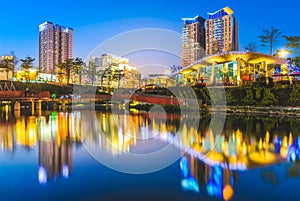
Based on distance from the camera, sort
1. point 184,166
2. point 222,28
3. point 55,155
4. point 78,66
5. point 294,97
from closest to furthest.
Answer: point 184,166
point 55,155
point 294,97
point 78,66
point 222,28

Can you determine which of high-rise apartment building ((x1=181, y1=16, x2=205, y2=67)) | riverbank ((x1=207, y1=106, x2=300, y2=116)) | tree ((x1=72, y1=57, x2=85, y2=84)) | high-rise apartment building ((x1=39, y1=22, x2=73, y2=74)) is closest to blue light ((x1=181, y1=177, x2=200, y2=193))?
riverbank ((x1=207, y1=106, x2=300, y2=116))

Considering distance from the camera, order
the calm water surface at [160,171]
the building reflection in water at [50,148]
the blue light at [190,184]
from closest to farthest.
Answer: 1. the calm water surface at [160,171]
2. the blue light at [190,184]
3. the building reflection in water at [50,148]

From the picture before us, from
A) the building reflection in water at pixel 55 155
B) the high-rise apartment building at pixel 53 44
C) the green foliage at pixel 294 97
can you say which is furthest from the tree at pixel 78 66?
the building reflection in water at pixel 55 155

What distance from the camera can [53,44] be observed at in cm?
9031

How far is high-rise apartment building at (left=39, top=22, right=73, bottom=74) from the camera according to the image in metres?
87.4

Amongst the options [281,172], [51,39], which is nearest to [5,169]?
[281,172]

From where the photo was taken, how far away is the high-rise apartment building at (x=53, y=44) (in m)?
87.4

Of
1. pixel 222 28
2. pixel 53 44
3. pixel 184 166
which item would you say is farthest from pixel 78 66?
pixel 184 166

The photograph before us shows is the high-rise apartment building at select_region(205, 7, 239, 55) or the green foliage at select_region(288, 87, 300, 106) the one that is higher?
the high-rise apartment building at select_region(205, 7, 239, 55)

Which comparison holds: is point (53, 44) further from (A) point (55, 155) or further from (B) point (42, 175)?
(B) point (42, 175)

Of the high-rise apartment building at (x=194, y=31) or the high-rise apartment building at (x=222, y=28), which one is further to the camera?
the high-rise apartment building at (x=222, y=28)

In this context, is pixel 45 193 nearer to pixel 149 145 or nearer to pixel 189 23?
pixel 149 145

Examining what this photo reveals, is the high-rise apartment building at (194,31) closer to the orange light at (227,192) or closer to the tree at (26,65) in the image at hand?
the tree at (26,65)

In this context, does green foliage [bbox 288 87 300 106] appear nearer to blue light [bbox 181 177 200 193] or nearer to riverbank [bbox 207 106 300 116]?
riverbank [bbox 207 106 300 116]
